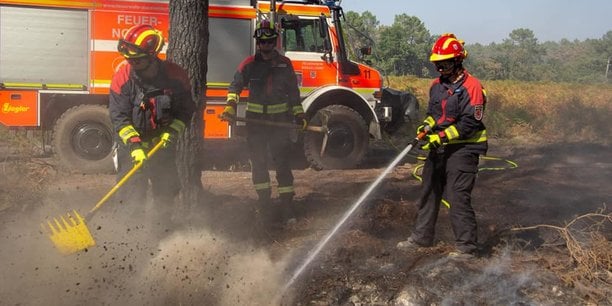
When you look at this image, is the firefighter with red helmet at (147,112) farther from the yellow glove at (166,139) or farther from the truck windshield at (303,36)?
the truck windshield at (303,36)

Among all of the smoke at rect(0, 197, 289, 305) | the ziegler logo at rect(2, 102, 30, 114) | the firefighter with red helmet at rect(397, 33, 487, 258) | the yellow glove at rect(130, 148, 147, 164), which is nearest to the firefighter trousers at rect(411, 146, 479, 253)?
the firefighter with red helmet at rect(397, 33, 487, 258)

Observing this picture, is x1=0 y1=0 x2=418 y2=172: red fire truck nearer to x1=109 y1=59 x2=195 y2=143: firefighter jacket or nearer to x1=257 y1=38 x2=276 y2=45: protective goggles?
x1=257 y1=38 x2=276 y2=45: protective goggles

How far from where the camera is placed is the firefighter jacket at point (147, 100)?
457 centimetres

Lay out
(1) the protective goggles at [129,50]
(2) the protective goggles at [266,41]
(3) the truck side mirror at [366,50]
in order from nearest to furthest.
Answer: (1) the protective goggles at [129,50] < (2) the protective goggles at [266,41] < (3) the truck side mirror at [366,50]

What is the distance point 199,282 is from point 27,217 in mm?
2434

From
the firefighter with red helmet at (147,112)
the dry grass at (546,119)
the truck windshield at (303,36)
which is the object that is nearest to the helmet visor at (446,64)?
the firefighter with red helmet at (147,112)

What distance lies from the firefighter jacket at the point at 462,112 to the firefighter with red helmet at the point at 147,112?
2177 millimetres

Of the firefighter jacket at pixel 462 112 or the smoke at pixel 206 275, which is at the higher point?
the firefighter jacket at pixel 462 112

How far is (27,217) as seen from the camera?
548cm

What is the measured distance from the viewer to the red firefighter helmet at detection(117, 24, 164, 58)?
14.3ft

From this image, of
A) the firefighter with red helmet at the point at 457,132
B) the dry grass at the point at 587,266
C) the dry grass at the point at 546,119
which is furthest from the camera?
the dry grass at the point at 546,119

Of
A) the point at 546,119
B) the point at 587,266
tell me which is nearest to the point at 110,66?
the point at 587,266

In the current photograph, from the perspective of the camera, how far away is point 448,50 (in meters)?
4.50

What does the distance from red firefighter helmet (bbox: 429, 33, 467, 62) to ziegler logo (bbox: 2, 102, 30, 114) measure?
628 cm
